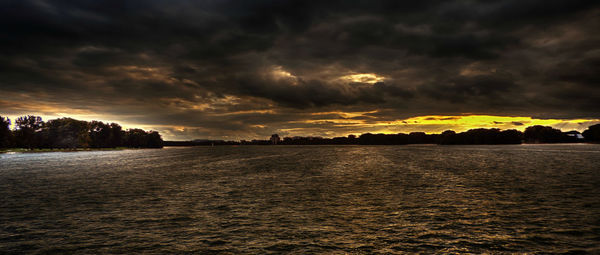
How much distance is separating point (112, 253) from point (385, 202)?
23867mm

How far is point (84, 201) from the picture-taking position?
114 feet

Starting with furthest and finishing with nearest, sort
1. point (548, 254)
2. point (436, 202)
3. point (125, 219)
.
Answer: point (436, 202) < point (125, 219) < point (548, 254)

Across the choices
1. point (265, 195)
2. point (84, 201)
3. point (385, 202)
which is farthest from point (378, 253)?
point (84, 201)

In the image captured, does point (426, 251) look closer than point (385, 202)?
Yes

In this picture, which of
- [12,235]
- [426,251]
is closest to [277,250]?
[426,251]

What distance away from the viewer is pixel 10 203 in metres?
34.0

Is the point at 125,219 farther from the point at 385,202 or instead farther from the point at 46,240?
the point at 385,202

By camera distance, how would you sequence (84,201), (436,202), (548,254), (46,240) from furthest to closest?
(84,201) → (436,202) → (46,240) → (548,254)

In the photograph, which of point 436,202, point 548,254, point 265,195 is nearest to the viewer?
point 548,254

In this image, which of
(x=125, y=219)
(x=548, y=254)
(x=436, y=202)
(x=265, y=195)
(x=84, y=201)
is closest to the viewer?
(x=548, y=254)

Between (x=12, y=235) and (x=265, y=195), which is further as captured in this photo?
(x=265, y=195)

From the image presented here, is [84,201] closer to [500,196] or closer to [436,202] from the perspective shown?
[436,202]

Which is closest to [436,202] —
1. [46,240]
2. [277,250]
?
[277,250]

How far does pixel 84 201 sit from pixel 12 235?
571 inches
